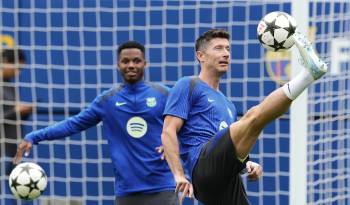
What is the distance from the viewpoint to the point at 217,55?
6641mm

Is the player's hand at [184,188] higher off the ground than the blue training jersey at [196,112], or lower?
lower

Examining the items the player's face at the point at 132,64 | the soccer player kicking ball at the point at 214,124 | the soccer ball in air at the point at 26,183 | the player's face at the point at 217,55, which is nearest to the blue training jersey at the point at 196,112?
the soccer player kicking ball at the point at 214,124

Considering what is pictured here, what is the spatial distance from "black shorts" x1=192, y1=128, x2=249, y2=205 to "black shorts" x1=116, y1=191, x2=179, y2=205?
1.30 m

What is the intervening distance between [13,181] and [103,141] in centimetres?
152

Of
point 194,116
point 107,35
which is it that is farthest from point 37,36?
point 194,116

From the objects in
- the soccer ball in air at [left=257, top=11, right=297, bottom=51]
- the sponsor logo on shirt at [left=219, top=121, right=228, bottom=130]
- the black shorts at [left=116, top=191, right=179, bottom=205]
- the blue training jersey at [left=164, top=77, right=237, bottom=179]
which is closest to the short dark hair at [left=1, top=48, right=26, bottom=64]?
the black shorts at [left=116, top=191, right=179, bottom=205]

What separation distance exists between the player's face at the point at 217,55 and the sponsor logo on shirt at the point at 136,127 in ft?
3.32

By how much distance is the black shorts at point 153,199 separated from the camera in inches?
293

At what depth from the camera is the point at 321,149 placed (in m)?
7.82

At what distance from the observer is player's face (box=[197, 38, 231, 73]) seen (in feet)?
21.7

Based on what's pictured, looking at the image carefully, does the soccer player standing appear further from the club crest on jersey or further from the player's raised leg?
the player's raised leg

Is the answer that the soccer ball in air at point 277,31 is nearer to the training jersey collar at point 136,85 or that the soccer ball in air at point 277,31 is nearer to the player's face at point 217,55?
the player's face at point 217,55

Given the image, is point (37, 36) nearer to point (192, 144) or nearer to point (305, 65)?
point (192, 144)

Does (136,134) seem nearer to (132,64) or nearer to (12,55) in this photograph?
(132,64)
